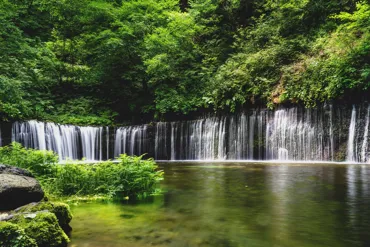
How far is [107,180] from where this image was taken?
7.75 metres

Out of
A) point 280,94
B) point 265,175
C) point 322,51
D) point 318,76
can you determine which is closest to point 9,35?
point 265,175

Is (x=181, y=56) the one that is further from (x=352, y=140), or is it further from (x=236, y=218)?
(x=236, y=218)

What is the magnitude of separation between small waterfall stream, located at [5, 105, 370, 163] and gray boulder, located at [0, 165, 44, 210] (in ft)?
43.9

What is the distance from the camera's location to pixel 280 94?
57.9 feet

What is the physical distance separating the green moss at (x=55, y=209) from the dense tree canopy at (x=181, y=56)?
10685 millimetres

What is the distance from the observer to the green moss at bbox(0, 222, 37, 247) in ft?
11.7

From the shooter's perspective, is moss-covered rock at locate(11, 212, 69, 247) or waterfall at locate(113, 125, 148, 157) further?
waterfall at locate(113, 125, 148, 157)

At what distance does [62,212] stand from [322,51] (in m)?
16.8

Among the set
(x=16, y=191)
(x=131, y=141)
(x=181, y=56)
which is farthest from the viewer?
(x=181, y=56)

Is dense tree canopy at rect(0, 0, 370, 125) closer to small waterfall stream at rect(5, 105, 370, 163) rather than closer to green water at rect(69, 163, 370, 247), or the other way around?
small waterfall stream at rect(5, 105, 370, 163)

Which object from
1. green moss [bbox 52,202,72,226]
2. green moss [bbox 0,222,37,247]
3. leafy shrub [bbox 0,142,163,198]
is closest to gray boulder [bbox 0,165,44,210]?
green moss [bbox 52,202,72,226]

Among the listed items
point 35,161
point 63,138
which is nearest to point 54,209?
point 35,161

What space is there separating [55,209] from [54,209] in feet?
0.05

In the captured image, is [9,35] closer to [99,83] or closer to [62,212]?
[62,212]
